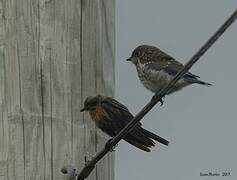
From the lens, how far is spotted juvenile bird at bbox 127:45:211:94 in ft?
15.4

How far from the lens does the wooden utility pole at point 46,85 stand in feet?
9.38

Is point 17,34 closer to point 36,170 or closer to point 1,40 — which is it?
point 1,40

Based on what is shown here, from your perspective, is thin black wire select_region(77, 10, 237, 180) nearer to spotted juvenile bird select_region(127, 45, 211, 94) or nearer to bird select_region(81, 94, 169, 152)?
bird select_region(81, 94, 169, 152)

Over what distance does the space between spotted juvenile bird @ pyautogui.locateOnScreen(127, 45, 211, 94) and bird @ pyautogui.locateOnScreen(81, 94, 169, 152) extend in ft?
3.37

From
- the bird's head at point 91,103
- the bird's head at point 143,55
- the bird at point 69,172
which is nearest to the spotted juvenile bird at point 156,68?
the bird's head at point 143,55

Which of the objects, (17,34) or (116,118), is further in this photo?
(116,118)

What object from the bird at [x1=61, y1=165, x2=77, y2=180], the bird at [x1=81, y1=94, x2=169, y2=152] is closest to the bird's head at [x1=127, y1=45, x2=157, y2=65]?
the bird at [x1=81, y1=94, x2=169, y2=152]

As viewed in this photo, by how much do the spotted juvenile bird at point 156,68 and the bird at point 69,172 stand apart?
69.2 inches

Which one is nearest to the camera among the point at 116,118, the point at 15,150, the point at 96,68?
the point at 15,150

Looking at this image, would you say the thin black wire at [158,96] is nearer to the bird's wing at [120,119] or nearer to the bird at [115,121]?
the bird at [115,121]

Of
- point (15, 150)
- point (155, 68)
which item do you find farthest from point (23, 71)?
point (155, 68)

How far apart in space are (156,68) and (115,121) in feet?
4.61

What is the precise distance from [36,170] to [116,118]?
87 centimetres

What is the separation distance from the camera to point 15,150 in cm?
284
